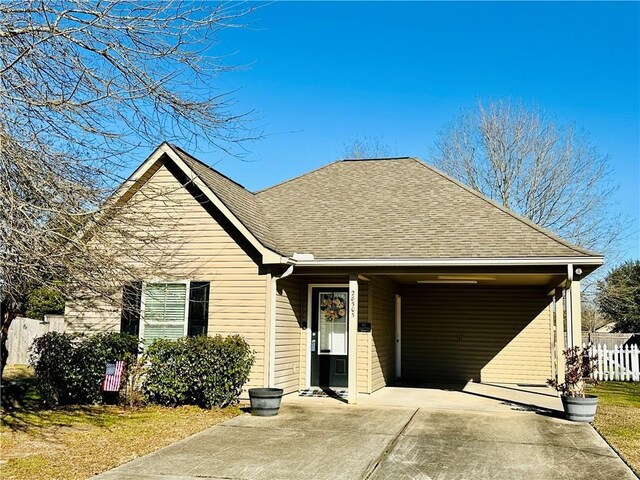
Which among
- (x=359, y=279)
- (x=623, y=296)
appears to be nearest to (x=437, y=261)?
(x=359, y=279)

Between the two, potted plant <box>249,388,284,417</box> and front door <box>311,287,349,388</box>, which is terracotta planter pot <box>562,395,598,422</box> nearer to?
front door <box>311,287,349,388</box>

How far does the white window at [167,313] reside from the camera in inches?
473

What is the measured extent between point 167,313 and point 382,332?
5225 mm

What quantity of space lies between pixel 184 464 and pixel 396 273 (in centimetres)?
602

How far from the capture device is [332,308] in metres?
13.2

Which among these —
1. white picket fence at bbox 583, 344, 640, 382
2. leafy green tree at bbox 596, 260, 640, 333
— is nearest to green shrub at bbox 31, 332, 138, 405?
white picket fence at bbox 583, 344, 640, 382

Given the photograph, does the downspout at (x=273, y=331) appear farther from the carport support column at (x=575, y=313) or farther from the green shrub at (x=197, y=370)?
the carport support column at (x=575, y=313)

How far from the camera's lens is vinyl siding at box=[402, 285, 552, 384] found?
15719 mm

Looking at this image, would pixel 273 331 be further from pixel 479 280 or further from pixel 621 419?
pixel 621 419

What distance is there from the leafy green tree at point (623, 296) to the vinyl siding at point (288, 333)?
17.3m

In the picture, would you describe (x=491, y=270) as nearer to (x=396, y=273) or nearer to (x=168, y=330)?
(x=396, y=273)

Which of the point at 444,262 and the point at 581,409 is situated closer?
the point at 581,409

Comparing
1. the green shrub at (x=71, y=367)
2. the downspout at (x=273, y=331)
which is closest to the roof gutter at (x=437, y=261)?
the downspout at (x=273, y=331)

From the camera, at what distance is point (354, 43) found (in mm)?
12133
